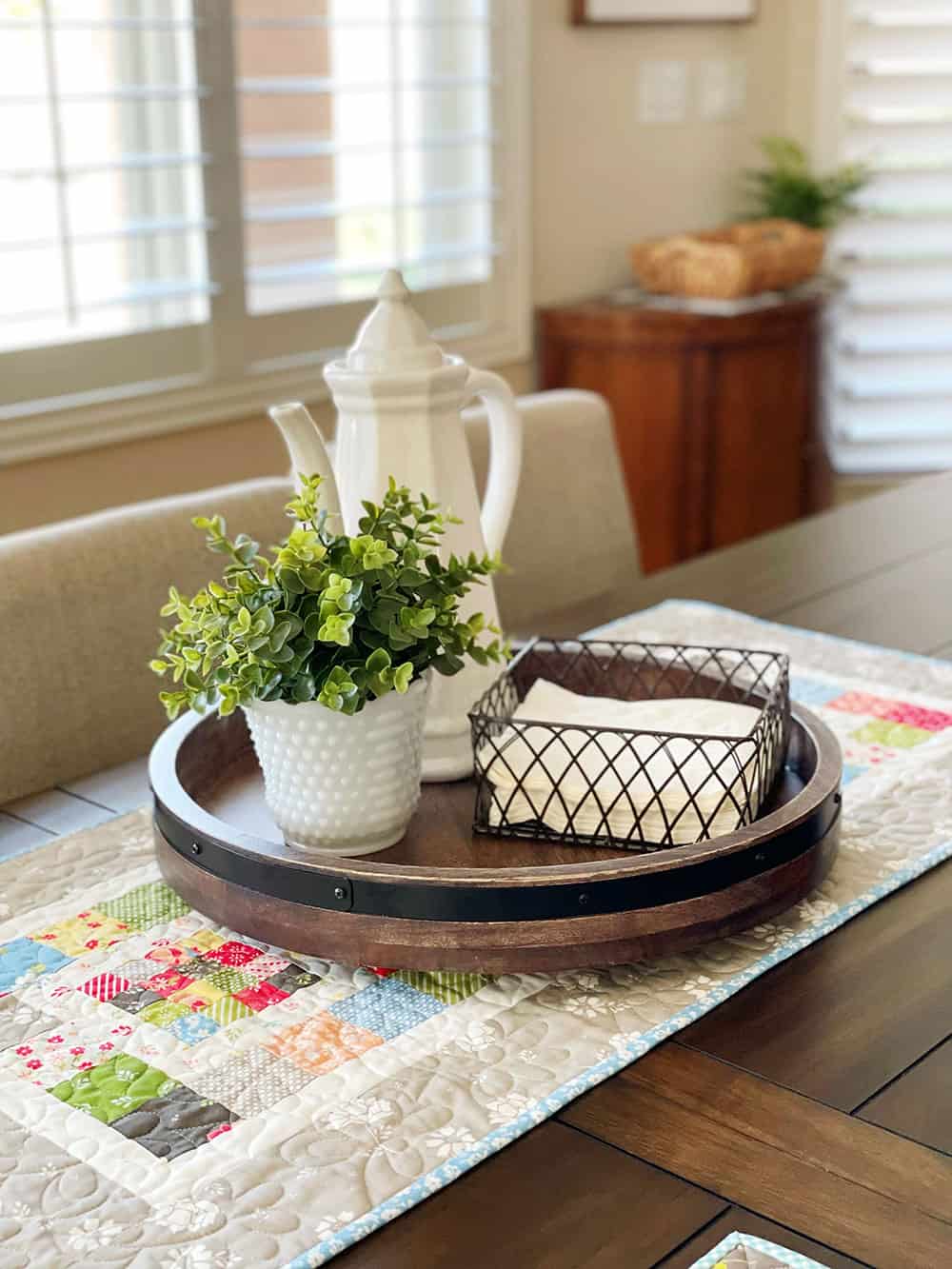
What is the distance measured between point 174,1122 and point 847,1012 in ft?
1.25

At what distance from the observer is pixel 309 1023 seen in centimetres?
90

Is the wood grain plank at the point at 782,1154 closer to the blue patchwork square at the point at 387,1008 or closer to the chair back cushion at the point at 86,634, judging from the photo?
the blue patchwork square at the point at 387,1008

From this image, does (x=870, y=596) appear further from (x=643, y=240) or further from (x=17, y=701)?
(x=643, y=240)

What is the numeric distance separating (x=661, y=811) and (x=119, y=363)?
1.94 metres

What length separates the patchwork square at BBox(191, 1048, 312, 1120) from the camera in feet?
2.73

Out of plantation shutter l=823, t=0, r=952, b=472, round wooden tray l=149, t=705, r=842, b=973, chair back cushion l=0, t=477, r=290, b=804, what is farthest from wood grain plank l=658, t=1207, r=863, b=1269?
plantation shutter l=823, t=0, r=952, b=472

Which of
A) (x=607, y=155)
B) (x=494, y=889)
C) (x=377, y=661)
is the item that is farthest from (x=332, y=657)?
(x=607, y=155)

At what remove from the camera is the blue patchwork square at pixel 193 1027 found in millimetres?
891

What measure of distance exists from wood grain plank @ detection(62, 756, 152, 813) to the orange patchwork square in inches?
14.4

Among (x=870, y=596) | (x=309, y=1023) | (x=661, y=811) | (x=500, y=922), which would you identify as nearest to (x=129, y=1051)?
(x=309, y=1023)

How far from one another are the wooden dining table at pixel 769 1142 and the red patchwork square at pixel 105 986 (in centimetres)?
27

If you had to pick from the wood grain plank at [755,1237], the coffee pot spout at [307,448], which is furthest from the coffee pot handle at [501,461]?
the wood grain plank at [755,1237]

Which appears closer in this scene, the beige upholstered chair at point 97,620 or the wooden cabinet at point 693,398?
the beige upholstered chair at point 97,620

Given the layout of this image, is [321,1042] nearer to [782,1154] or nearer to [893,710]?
[782,1154]
